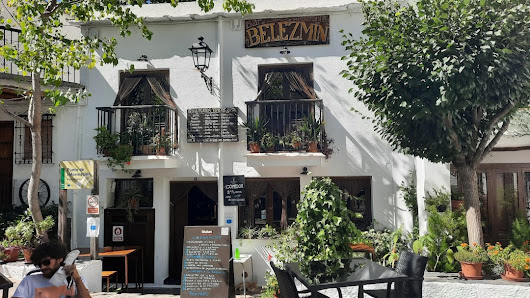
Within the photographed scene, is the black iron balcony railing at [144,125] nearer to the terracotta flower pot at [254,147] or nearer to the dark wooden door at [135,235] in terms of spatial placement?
the dark wooden door at [135,235]

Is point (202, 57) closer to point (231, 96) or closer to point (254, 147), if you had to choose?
point (231, 96)

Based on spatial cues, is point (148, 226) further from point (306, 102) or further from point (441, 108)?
Result: point (441, 108)

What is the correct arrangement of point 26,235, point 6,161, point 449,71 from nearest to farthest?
point 449,71
point 26,235
point 6,161

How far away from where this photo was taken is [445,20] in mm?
5781

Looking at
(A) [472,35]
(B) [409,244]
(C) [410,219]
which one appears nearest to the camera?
(A) [472,35]

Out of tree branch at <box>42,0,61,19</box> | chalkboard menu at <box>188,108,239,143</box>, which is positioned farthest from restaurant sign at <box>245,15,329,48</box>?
tree branch at <box>42,0,61,19</box>

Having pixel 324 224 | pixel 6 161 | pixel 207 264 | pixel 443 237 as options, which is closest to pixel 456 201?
pixel 443 237

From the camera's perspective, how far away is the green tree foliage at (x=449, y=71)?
5.52m

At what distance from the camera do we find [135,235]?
9.78 metres

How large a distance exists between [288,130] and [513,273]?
5.13 m

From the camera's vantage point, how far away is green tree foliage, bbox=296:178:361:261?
579 centimetres

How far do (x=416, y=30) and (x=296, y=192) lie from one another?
15.4 ft

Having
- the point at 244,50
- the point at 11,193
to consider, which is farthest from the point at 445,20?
the point at 11,193

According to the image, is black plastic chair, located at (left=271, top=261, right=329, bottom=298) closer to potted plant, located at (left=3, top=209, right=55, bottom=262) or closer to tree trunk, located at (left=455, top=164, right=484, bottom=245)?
tree trunk, located at (left=455, top=164, right=484, bottom=245)
